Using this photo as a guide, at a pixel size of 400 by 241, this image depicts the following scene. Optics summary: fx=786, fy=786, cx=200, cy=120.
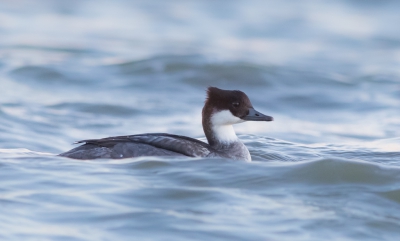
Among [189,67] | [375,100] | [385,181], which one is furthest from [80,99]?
[385,181]

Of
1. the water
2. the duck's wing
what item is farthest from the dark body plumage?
the water

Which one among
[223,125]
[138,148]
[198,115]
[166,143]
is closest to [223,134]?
[223,125]

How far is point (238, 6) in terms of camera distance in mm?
29312

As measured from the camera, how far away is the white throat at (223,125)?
863cm

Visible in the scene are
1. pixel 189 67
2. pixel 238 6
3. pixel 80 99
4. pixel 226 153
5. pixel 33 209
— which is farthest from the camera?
pixel 238 6

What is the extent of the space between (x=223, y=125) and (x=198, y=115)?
5260 mm

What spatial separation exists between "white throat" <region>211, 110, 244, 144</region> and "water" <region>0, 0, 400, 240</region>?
68 centimetres

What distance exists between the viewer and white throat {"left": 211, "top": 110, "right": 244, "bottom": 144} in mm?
8633

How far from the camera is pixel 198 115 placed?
551 inches

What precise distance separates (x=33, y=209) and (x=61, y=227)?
1.70 ft

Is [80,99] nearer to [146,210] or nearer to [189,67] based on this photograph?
[189,67]

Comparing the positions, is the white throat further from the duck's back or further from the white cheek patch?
the duck's back

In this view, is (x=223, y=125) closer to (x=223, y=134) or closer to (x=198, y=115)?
(x=223, y=134)

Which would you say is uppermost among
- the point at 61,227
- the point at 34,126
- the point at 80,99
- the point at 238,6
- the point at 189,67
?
the point at 238,6
